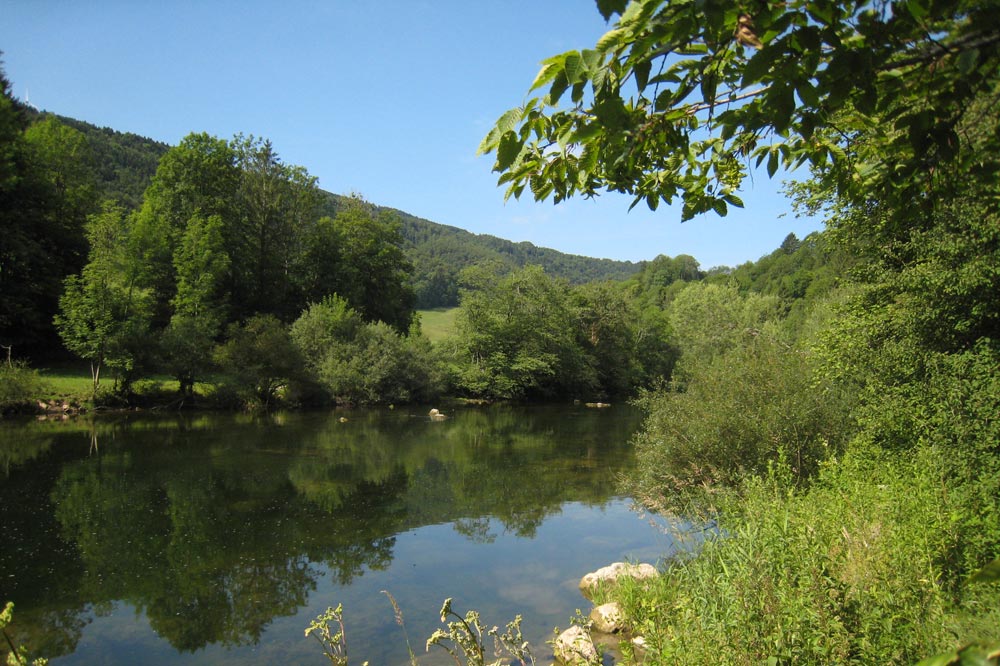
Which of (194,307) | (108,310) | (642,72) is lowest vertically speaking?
(108,310)

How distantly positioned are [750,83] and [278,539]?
13.5m

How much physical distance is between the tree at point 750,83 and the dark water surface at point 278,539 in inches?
296

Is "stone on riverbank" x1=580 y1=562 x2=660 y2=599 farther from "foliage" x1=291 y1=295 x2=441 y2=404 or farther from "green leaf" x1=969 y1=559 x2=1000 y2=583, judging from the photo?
"foliage" x1=291 y1=295 x2=441 y2=404

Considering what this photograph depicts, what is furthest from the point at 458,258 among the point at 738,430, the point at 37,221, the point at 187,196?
the point at 738,430

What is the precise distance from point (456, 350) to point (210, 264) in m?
18.1

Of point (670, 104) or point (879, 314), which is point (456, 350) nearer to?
point (879, 314)

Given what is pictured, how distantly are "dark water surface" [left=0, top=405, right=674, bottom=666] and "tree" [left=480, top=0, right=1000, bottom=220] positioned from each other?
7508mm

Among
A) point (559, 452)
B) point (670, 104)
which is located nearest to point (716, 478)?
point (670, 104)

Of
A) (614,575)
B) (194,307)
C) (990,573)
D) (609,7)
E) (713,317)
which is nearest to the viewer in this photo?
(990,573)

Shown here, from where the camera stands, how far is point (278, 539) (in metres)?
13.1

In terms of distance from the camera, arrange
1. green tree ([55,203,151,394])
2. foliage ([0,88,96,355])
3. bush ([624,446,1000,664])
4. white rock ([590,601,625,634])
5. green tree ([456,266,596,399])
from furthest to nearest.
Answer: green tree ([456,266,596,399]), foliage ([0,88,96,355]), green tree ([55,203,151,394]), white rock ([590,601,625,634]), bush ([624,446,1000,664])

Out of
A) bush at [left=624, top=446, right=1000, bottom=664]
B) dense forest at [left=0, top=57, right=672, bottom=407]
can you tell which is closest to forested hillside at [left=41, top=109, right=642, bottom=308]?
dense forest at [left=0, top=57, right=672, bottom=407]

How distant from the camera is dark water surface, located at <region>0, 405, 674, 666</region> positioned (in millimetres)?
9188

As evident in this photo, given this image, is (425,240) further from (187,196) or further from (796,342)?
(796,342)
